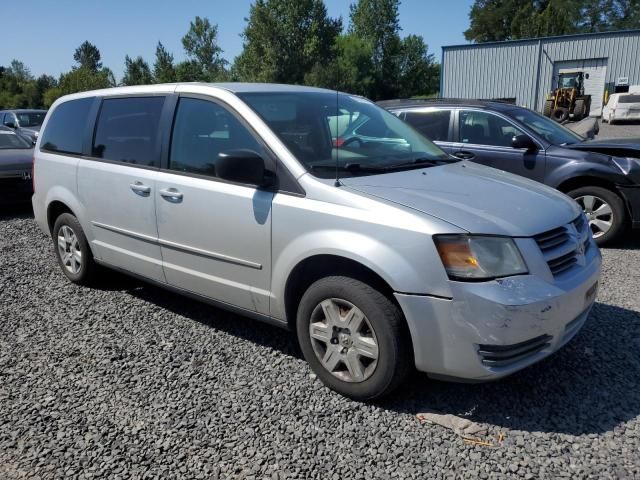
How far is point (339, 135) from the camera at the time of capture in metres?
3.59

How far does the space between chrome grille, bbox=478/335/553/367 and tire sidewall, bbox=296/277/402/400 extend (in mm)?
432


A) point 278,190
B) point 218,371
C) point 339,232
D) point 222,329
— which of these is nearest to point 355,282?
point 339,232

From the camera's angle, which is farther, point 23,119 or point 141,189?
point 23,119

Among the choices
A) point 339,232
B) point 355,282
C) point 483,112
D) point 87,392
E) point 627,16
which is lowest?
point 87,392

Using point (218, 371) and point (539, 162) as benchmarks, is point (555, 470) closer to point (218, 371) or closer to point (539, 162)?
point (218, 371)

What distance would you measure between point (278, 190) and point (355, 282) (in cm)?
74

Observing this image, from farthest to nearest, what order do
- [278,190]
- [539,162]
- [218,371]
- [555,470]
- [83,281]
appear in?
[539,162] < [83,281] < [218,371] < [278,190] < [555,470]

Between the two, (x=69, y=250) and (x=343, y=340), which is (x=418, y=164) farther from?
(x=69, y=250)

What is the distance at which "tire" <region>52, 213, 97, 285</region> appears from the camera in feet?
15.6

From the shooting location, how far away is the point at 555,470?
244cm

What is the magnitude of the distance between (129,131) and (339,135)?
1756 millimetres

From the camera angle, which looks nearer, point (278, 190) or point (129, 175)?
point (278, 190)

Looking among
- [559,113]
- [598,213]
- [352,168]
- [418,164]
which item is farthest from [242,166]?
[559,113]

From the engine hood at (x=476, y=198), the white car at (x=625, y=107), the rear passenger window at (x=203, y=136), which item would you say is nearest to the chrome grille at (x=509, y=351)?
the engine hood at (x=476, y=198)
